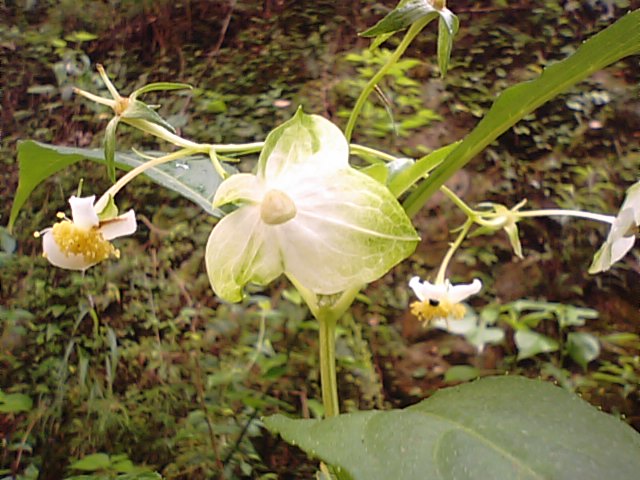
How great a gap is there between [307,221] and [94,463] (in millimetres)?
766

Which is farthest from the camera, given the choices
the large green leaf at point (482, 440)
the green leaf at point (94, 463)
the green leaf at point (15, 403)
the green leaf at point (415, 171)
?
the green leaf at point (15, 403)

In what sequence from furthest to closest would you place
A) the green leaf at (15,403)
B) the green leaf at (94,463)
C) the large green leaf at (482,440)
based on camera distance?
1. the green leaf at (15,403)
2. the green leaf at (94,463)
3. the large green leaf at (482,440)

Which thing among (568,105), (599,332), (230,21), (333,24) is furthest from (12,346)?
(568,105)

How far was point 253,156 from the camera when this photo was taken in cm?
118

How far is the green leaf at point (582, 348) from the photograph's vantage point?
957 mm

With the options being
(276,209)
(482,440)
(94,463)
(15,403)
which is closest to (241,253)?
(276,209)

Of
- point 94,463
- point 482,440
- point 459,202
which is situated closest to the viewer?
point 482,440

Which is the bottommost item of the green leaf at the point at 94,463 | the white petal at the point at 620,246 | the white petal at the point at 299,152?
the green leaf at the point at 94,463

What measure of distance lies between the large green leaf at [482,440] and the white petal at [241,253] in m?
0.07

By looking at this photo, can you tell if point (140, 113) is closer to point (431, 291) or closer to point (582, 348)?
point (431, 291)

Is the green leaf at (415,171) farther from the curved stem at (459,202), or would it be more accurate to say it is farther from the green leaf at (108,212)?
the green leaf at (108,212)

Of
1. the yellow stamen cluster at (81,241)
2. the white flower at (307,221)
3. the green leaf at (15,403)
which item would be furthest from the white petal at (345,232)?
the green leaf at (15,403)

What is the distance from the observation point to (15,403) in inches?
38.3

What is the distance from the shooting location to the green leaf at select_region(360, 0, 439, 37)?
309mm
